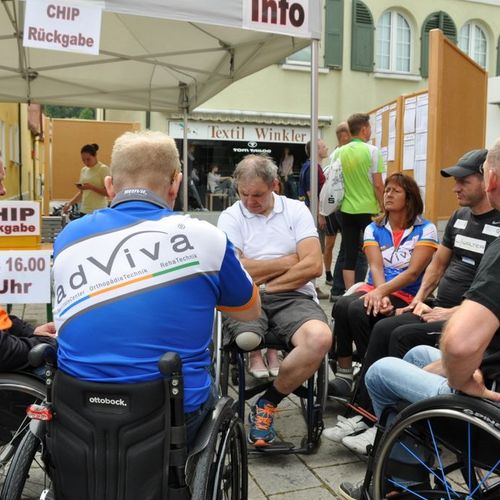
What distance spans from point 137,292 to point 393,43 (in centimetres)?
1538

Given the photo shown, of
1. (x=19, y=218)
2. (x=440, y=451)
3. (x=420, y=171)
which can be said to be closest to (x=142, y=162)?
(x=440, y=451)

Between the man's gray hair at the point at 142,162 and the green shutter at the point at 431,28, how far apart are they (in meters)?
15.0

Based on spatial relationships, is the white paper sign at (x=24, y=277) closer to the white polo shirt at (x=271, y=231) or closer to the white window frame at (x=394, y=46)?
the white polo shirt at (x=271, y=231)

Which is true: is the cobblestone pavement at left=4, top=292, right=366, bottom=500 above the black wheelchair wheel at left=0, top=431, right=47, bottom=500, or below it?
below

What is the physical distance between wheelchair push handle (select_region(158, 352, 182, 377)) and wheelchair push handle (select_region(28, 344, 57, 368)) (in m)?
0.38

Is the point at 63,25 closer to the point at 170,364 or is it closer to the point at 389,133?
the point at 170,364

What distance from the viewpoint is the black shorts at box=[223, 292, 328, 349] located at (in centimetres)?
307

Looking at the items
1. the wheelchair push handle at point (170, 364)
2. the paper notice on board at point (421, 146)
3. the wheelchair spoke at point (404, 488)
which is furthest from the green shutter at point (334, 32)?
the wheelchair push handle at point (170, 364)

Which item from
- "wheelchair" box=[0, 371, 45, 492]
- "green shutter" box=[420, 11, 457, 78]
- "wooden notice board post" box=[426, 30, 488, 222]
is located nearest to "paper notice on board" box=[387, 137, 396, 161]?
"wooden notice board post" box=[426, 30, 488, 222]

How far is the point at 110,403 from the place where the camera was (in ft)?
5.27

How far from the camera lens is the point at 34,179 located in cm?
2505

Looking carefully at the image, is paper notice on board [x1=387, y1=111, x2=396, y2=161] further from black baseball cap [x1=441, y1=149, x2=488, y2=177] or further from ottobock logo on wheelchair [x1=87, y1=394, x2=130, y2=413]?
ottobock logo on wheelchair [x1=87, y1=394, x2=130, y2=413]

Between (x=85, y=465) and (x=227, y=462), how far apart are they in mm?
546

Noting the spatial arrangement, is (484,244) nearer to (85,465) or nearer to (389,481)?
(389,481)
